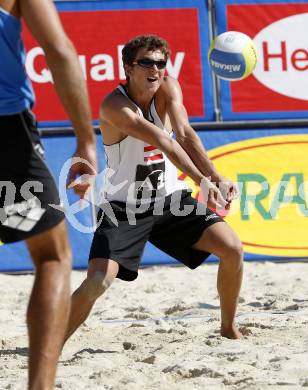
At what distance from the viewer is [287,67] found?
7.29 m

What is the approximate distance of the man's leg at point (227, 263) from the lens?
456cm

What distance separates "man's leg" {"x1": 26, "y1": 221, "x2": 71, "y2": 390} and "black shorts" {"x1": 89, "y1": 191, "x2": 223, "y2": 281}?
1.53 metres

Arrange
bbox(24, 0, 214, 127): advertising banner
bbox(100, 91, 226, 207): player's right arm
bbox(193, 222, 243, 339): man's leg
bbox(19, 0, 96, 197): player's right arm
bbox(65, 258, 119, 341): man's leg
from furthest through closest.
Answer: bbox(24, 0, 214, 127): advertising banner → bbox(193, 222, 243, 339): man's leg → bbox(100, 91, 226, 207): player's right arm → bbox(65, 258, 119, 341): man's leg → bbox(19, 0, 96, 197): player's right arm

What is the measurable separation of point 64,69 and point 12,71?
0.19 metres

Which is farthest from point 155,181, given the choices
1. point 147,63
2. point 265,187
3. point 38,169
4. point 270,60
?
point 270,60

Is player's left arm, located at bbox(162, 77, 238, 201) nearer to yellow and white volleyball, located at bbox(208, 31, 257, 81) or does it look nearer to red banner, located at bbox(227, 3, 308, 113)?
yellow and white volleyball, located at bbox(208, 31, 257, 81)

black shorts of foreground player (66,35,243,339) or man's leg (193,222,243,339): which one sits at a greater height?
black shorts of foreground player (66,35,243,339)

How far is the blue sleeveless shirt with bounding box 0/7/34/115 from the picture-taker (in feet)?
8.94

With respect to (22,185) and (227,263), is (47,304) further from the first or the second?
(227,263)

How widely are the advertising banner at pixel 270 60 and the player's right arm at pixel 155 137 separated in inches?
112

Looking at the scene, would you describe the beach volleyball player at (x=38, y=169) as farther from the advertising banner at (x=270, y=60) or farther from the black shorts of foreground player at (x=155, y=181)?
the advertising banner at (x=270, y=60)

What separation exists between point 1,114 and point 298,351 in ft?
6.51

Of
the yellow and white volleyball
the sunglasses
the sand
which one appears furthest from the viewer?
the yellow and white volleyball

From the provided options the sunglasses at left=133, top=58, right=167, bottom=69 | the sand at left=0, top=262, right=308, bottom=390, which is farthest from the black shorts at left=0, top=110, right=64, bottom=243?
the sunglasses at left=133, top=58, right=167, bottom=69
